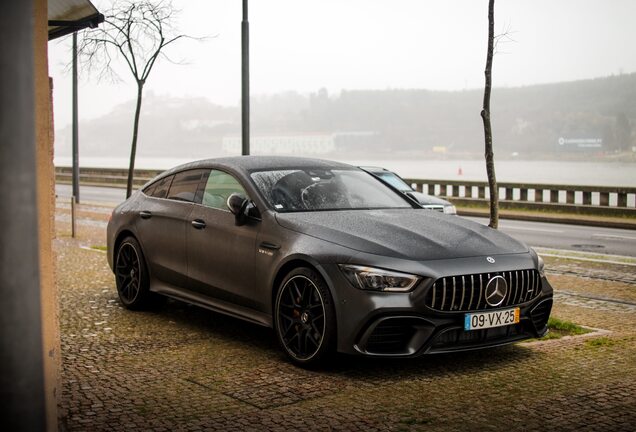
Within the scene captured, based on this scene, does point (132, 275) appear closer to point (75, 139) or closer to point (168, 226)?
point (168, 226)

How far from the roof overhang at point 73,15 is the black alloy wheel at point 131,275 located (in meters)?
2.60

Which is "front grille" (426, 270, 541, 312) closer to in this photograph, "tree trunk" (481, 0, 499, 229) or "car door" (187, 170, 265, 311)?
"car door" (187, 170, 265, 311)

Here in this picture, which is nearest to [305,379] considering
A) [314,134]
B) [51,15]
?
[51,15]

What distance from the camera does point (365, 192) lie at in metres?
7.62

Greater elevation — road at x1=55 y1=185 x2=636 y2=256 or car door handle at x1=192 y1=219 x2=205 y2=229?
car door handle at x1=192 y1=219 x2=205 y2=229

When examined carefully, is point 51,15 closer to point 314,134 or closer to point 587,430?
point 587,430

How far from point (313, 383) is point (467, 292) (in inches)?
48.3

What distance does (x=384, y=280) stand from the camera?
5.93 metres

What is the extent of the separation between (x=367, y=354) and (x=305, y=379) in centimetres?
48

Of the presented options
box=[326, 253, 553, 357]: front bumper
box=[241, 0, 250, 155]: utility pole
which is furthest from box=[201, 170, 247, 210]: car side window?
box=[241, 0, 250, 155]: utility pole

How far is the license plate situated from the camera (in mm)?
Answer: 6012

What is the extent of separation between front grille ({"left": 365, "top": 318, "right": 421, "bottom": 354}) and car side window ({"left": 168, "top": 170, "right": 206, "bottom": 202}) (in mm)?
2672

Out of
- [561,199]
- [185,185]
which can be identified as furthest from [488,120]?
[561,199]

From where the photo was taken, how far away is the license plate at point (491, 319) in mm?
6012
